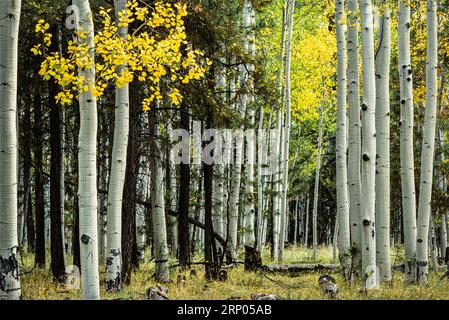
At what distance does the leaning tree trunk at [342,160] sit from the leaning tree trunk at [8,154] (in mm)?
5931

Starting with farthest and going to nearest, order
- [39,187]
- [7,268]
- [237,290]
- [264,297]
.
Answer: [39,187], [237,290], [264,297], [7,268]

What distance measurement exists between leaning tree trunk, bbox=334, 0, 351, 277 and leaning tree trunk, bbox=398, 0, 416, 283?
1072 mm

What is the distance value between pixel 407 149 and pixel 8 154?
6.58 m

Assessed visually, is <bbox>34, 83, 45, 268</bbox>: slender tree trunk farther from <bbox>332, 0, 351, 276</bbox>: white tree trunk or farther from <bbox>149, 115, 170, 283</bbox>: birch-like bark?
<bbox>332, 0, 351, 276</bbox>: white tree trunk

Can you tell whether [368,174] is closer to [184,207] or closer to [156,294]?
[156,294]

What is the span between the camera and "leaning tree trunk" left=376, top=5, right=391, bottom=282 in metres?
8.97

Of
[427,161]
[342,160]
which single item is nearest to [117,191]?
[342,160]

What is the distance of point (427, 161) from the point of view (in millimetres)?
9586

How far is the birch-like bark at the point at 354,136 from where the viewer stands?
9.67 metres

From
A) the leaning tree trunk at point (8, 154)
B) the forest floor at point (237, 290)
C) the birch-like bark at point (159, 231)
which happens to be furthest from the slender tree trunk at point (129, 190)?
the leaning tree trunk at point (8, 154)

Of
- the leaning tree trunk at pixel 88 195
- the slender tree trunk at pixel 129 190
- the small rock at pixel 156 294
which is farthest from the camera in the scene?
the slender tree trunk at pixel 129 190

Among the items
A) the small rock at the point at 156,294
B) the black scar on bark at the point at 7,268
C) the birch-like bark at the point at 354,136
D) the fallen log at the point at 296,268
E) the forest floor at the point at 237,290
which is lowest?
the fallen log at the point at 296,268

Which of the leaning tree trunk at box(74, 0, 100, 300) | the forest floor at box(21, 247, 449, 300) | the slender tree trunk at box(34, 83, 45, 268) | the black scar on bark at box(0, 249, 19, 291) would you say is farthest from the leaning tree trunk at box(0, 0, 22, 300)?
the slender tree trunk at box(34, 83, 45, 268)

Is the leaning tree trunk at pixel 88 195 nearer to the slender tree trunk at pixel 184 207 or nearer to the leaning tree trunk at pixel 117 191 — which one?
the leaning tree trunk at pixel 117 191
